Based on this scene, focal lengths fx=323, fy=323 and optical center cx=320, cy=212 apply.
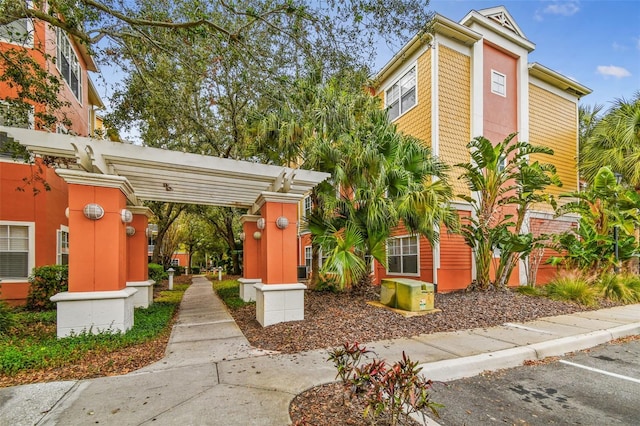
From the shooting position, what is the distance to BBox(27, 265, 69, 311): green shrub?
327 inches

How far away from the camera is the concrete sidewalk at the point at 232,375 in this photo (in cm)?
306

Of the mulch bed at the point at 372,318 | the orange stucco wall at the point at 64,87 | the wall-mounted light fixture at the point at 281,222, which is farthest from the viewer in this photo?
the orange stucco wall at the point at 64,87

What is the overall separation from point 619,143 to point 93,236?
1674 cm

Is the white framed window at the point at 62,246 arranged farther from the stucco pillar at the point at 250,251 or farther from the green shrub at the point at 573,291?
the green shrub at the point at 573,291

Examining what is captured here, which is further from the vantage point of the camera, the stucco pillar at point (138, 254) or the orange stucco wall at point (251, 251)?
the orange stucco wall at point (251, 251)

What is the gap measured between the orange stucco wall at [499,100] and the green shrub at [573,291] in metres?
5.61

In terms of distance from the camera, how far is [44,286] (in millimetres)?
8336

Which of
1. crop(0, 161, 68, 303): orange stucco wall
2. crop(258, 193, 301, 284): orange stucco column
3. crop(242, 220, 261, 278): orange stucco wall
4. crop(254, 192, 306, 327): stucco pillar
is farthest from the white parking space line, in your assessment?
crop(0, 161, 68, 303): orange stucco wall

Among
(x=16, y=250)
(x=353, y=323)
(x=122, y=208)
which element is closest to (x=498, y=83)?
(x=353, y=323)

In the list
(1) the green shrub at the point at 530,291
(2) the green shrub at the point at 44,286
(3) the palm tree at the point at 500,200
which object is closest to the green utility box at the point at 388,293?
(3) the palm tree at the point at 500,200

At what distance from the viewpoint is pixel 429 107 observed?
11.4 metres

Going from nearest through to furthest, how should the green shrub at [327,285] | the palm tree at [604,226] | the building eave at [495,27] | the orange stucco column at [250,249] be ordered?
the palm tree at [604,226] → the green shrub at [327,285] → the orange stucco column at [250,249] → the building eave at [495,27]

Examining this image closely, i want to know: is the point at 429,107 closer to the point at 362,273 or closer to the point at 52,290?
the point at 362,273

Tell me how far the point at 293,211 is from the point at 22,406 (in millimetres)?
4964
